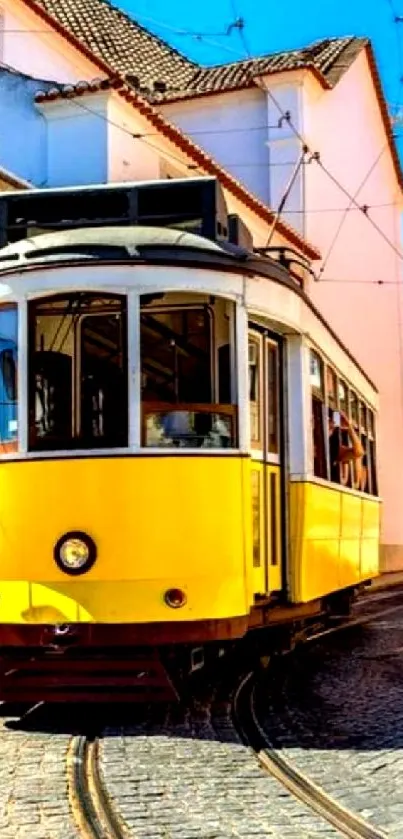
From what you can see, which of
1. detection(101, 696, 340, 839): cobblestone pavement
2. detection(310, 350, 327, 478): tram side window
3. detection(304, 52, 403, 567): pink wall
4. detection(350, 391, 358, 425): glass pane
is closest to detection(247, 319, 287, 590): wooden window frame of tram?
detection(310, 350, 327, 478): tram side window

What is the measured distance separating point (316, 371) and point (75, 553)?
270cm

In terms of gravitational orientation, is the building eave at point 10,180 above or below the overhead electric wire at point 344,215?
below

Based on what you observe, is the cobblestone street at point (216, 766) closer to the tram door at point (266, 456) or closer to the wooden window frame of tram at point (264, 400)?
the tram door at point (266, 456)

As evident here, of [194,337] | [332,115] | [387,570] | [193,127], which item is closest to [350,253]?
[332,115]

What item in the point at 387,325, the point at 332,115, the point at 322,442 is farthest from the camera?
the point at 387,325

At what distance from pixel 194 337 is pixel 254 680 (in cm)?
306

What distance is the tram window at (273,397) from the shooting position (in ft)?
25.2

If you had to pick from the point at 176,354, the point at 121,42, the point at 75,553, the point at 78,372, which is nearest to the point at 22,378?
the point at 78,372

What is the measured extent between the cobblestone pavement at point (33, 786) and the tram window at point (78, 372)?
1.59m

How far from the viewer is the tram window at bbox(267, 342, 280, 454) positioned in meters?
7.69

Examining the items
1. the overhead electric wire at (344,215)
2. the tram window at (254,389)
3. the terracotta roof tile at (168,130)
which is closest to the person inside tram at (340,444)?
the tram window at (254,389)

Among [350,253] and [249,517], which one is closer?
[249,517]

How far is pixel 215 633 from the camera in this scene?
6723 millimetres

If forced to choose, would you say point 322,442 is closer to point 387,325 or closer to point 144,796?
point 144,796
